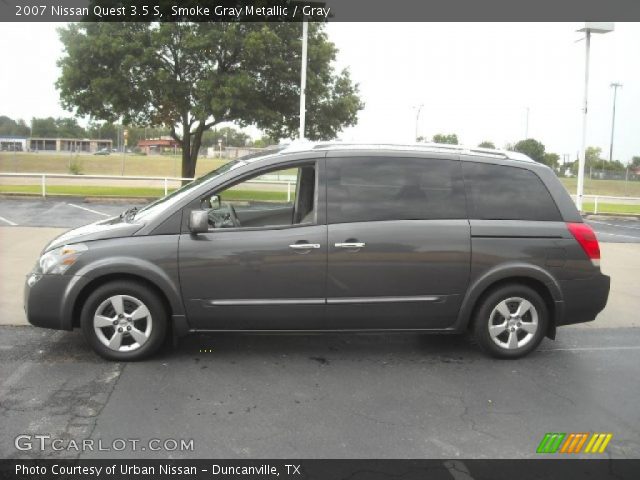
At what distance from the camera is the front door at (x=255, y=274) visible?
479 cm

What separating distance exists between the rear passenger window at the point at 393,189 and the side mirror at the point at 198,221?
3.26 ft

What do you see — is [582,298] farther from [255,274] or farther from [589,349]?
[255,274]

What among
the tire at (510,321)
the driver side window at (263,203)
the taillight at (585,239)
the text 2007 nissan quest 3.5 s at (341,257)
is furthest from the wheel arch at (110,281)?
the taillight at (585,239)

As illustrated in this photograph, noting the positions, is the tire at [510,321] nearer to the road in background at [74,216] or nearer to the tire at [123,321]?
the tire at [123,321]

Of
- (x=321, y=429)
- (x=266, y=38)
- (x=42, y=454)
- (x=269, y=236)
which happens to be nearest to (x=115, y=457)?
(x=42, y=454)

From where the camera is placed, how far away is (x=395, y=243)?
192 inches

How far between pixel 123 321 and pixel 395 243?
2245 mm

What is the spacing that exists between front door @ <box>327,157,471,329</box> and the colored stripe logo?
1493 mm

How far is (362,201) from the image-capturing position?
16.3ft

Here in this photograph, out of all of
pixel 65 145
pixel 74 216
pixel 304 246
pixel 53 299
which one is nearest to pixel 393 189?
pixel 304 246

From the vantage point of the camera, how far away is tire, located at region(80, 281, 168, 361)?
4785 mm

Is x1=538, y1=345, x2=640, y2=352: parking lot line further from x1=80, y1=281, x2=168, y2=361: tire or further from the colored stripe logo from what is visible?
x1=80, y1=281, x2=168, y2=361: tire
